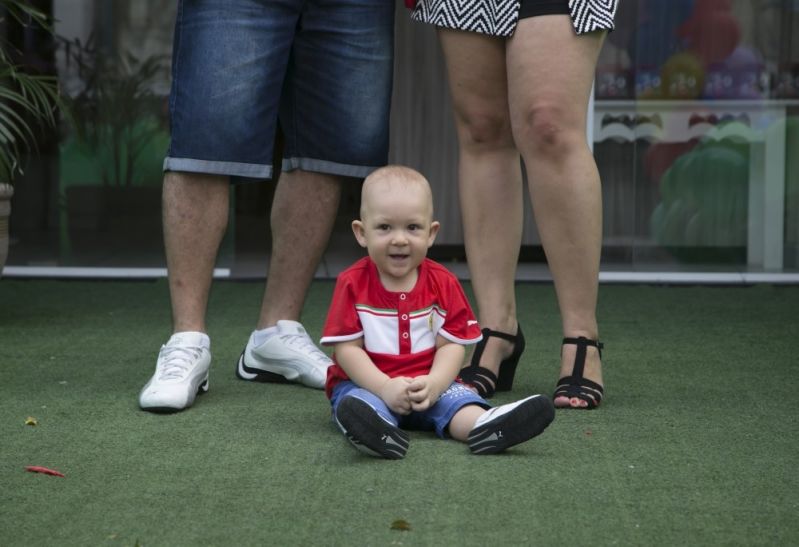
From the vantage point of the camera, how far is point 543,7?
2152mm

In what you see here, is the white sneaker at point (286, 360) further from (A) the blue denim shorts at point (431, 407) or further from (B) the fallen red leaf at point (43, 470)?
(B) the fallen red leaf at point (43, 470)

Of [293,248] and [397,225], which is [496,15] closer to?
[397,225]

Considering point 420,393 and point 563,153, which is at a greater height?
point 563,153

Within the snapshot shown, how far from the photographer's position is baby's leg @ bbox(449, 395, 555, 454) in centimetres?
182

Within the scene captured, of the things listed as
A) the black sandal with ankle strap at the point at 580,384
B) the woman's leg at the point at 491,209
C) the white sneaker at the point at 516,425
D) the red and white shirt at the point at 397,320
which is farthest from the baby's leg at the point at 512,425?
the woman's leg at the point at 491,209

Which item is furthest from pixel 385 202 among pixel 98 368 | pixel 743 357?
pixel 743 357

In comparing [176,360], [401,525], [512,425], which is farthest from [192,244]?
[401,525]

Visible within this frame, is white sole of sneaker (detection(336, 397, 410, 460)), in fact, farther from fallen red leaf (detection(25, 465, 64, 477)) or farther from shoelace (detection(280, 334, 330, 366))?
shoelace (detection(280, 334, 330, 366))

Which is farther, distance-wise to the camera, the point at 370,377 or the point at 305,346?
the point at 305,346

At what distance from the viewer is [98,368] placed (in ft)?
8.69

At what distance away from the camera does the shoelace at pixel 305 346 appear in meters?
2.45

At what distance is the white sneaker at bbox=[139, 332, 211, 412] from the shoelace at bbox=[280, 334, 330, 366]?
0.20 m

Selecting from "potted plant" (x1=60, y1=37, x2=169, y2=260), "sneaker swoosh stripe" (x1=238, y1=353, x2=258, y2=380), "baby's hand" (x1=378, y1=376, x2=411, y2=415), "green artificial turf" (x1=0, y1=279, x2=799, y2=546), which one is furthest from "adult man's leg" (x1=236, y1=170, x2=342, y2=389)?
"potted plant" (x1=60, y1=37, x2=169, y2=260)

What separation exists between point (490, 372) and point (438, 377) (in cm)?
36
